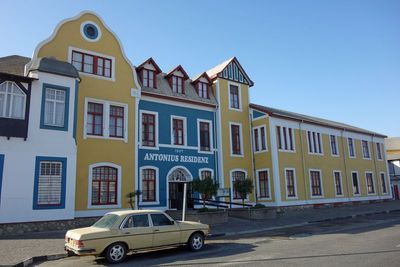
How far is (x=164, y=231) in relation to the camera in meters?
10.8

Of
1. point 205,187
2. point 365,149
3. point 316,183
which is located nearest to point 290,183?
point 316,183

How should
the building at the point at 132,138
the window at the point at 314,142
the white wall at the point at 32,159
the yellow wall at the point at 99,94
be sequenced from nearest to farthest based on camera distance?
the white wall at the point at 32,159 → the building at the point at 132,138 → the yellow wall at the point at 99,94 → the window at the point at 314,142

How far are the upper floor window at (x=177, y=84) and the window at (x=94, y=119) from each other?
6.40 meters

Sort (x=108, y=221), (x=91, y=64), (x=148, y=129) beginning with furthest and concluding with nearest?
(x=148, y=129) < (x=91, y=64) < (x=108, y=221)

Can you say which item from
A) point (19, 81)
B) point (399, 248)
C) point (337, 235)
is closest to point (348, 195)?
point (337, 235)

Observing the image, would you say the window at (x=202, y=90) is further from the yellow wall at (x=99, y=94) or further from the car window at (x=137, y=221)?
the car window at (x=137, y=221)

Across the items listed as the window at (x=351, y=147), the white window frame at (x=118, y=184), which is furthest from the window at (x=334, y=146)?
the white window frame at (x=118, y=184)

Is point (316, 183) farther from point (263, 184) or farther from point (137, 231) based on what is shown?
point (137, 231)

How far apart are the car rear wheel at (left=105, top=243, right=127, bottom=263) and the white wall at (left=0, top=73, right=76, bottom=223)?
840 cm

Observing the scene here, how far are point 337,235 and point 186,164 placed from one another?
12.5m

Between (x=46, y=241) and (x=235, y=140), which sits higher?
(x=235, y=140)

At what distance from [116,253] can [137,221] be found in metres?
1.14

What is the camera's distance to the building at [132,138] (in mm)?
16812

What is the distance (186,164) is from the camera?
2430cm
